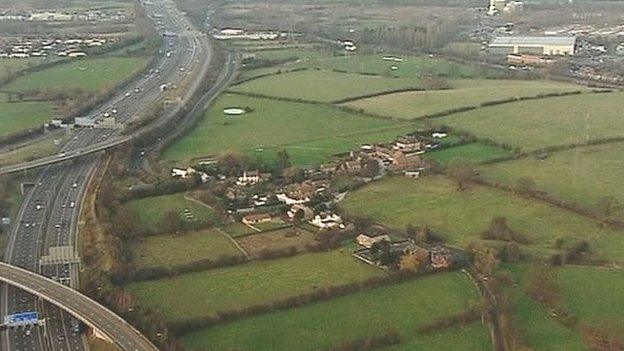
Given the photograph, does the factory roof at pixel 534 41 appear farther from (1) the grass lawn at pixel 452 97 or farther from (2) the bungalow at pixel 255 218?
(2) the bungalow at pixel 255 218

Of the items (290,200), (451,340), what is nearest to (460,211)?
(290,200)

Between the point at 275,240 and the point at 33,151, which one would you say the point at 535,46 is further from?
the point at 275,240

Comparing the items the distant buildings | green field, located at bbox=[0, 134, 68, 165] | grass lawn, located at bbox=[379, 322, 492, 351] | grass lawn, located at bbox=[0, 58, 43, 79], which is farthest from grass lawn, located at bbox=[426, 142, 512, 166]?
the distant buildings

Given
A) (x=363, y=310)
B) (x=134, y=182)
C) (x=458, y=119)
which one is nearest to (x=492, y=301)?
(x=363, y=310)

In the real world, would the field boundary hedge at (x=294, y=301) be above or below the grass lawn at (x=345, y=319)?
above

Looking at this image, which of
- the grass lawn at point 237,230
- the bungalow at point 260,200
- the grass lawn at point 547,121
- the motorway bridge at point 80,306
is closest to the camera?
Result: the motorway bridge at point 80,306

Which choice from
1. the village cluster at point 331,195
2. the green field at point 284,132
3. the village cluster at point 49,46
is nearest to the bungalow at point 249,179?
the village cluster at point 331,195

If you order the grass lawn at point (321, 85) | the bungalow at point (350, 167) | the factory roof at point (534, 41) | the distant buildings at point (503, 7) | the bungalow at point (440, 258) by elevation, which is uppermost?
the bungalow at point (440, 258)

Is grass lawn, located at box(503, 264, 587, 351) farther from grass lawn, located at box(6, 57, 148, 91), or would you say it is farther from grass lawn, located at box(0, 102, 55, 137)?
grass lawn, located at box(6, 57, 148, 91)
